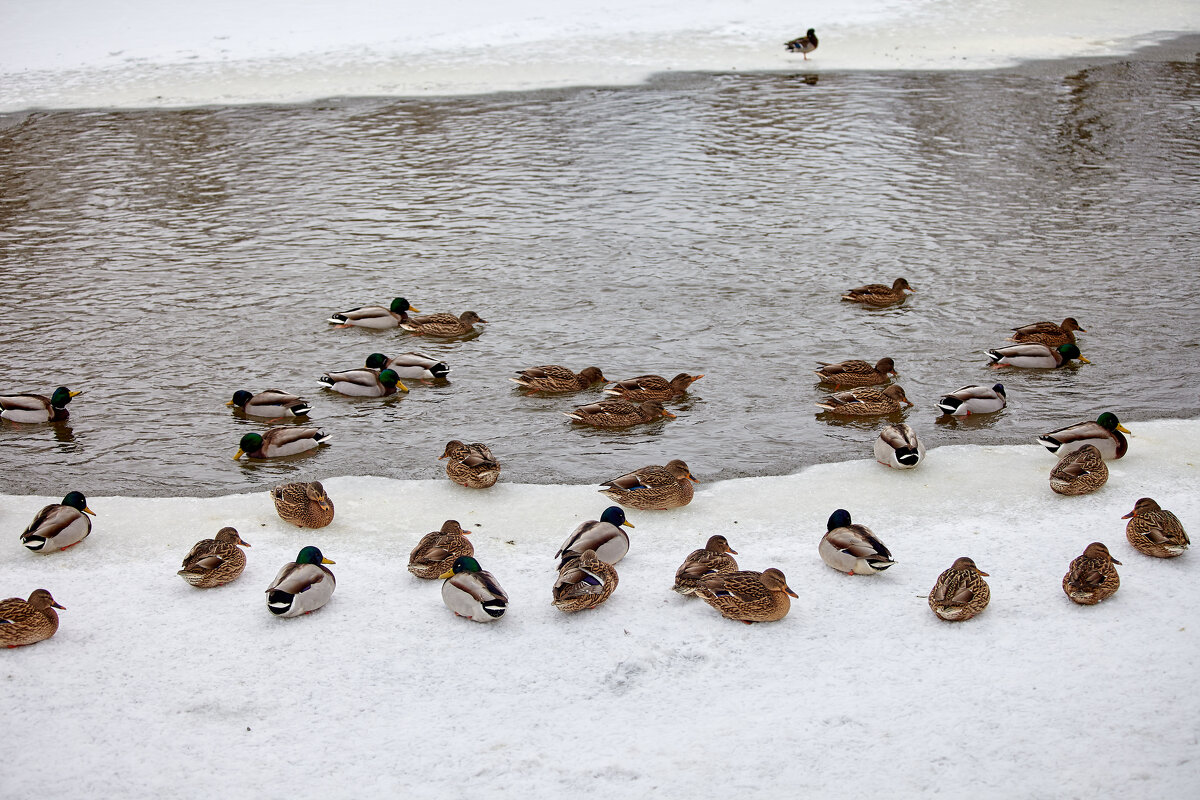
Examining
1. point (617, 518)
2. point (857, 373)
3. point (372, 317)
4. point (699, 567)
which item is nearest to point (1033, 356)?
point (857, 373)

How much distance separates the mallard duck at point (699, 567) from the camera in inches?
224

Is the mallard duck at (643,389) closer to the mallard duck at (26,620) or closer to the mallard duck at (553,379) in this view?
the mallard duck at (553,379)

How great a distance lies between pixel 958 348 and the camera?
9648 millimetres

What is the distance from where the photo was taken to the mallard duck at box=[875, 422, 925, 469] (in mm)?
7164

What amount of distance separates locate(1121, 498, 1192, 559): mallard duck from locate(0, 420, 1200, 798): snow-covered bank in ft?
0.34

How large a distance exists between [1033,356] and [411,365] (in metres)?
5.14

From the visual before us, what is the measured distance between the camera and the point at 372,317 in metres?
10.4

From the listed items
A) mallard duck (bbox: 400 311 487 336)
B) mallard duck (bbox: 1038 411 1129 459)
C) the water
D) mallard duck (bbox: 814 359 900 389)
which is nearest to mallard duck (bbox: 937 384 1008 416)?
the water

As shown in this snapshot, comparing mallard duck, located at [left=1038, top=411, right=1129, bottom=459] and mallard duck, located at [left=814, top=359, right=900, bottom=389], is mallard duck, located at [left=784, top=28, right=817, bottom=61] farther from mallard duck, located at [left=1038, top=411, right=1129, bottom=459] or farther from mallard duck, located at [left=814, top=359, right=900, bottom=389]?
mallard duck, located at [left=1038, top=411, right=1129, bottom=459]

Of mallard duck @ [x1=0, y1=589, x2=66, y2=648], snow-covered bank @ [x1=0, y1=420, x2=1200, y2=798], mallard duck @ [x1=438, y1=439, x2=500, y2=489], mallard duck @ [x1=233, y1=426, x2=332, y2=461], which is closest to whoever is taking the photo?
snow-covered bank @ [x1=0, y1=420, x2=1200, y2=798]

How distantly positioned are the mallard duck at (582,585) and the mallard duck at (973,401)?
371cm

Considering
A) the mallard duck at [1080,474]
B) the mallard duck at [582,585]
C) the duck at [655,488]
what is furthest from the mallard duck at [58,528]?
the mallard duck at [1080,474]

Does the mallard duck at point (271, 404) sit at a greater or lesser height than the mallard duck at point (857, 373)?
greater

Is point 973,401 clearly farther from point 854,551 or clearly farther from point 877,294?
point 854,551
